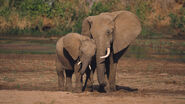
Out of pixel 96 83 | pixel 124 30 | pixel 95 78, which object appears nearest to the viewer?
pixel 124 30

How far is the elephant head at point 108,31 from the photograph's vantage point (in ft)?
39.4

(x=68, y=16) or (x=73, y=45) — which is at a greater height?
(x=73, y=45)

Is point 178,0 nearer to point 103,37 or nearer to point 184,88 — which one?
point 184,88

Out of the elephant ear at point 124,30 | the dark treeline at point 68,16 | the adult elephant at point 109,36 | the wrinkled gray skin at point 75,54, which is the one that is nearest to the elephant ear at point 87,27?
the adult elephant at point 109,36

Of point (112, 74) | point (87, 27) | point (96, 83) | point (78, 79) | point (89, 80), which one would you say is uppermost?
point (87, 27)

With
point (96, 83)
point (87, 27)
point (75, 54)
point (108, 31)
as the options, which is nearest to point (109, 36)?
point (108, 31)

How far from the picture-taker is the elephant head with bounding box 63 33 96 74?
11.8 metres

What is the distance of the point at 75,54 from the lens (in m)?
12.1

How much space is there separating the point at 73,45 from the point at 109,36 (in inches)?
36.1

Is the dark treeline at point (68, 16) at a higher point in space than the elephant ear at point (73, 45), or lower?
lower

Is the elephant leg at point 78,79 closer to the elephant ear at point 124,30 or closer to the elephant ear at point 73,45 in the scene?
Answer: the elephant ear at point 73,45

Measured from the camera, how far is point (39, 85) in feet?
46.5

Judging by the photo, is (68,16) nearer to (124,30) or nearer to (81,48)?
(124,30)

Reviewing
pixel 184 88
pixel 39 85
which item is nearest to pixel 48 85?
pixel 39 85
